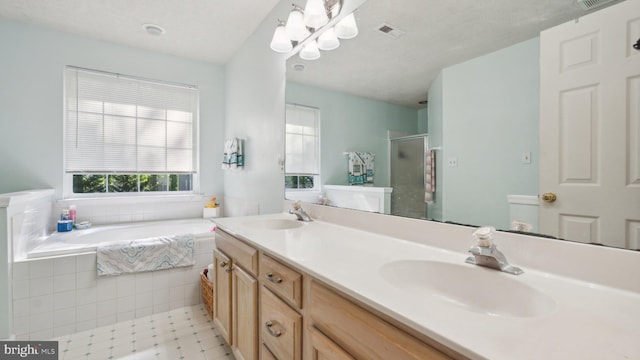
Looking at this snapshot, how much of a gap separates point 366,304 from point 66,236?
9.72 feet

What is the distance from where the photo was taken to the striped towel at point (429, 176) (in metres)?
1.20

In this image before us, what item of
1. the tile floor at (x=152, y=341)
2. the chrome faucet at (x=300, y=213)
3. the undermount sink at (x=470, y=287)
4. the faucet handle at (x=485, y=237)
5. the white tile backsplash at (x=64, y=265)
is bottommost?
the tile floor at (x=152, y=341)

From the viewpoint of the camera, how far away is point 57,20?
248cm

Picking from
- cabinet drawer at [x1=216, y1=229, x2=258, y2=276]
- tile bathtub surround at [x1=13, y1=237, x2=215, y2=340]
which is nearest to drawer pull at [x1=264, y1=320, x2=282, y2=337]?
cabinet drawer at [x1=216, y1=229, x2=258, y2=276]

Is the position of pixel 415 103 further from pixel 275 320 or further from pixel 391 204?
pixel 275 320

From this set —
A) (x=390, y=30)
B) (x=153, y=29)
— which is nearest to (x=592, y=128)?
(x=390, y=30)

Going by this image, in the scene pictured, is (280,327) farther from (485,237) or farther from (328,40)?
(328,40)

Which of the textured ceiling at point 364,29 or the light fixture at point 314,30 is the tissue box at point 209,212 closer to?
the textured ceiling at point 364,29

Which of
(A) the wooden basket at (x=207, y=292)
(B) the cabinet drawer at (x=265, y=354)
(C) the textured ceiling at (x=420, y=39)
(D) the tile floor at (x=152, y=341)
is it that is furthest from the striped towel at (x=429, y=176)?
(A) the wooden basket at (x=207, y=292)

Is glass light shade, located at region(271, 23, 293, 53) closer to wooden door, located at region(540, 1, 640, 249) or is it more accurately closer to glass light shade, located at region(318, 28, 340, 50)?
glass light shade, located at region(318, 28, 340, 50)

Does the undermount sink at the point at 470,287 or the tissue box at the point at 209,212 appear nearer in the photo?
the undermount sink at the point at 470,287

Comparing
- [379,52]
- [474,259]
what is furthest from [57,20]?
[474,259]

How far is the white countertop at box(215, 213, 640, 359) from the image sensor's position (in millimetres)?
464

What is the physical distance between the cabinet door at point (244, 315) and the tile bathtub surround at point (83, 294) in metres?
1.12
